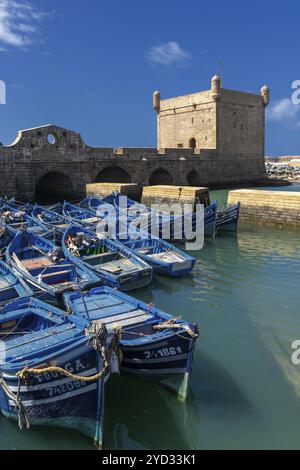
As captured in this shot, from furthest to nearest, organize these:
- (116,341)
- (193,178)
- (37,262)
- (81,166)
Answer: (193,178) → (81,166) → (37,262) → (116,341)

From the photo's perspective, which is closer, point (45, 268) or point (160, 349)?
point (160, 349)

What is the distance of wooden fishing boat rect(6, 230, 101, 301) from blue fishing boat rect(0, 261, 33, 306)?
29cm

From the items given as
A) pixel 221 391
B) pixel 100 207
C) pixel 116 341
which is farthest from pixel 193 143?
pixel 116 341

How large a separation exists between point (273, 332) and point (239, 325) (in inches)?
30.2

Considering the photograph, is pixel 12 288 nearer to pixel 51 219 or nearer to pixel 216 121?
pixel 51 219

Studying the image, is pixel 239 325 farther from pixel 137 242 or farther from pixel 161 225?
pixel 161 225

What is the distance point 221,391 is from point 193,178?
3381 cm

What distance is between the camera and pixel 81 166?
31047mm

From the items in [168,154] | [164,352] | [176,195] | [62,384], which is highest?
[168,154]

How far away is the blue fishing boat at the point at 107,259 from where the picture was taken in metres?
11.3

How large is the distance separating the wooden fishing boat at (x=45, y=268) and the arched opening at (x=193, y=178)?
27.2m

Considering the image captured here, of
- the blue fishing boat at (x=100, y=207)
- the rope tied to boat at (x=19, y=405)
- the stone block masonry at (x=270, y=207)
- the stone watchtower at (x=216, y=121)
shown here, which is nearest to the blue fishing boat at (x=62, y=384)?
the rope tied to boat at (x=19, y=405)

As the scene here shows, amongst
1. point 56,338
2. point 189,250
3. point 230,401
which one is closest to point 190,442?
point 230,401

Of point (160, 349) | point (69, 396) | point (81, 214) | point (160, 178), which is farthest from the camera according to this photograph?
point (160, 178)
